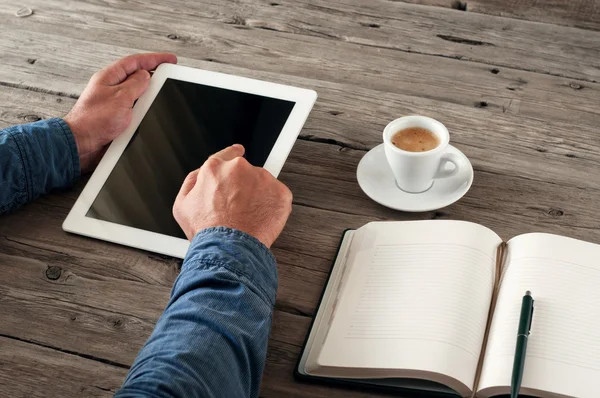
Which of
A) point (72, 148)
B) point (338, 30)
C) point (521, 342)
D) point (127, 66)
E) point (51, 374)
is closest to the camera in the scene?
point (521, 342)

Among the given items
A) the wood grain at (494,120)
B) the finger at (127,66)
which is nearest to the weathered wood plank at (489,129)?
the wood grain at (494,120)

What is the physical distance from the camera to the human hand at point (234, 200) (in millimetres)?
1058

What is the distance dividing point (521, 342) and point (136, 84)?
769 mm

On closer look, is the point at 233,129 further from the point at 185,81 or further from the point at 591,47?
the point at 591,47

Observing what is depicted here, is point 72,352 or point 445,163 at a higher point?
point 445,163

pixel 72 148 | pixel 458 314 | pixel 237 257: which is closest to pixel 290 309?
pixel 237 257

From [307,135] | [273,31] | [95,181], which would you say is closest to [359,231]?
[307,135]

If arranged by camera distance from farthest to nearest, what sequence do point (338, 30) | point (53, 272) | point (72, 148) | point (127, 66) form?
point (338, 30), point (127, 66), point (72, 148), point (53, 272)

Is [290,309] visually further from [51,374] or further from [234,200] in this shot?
[51,374]

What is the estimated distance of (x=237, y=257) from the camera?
0.99 meters

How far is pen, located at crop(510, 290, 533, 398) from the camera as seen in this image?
869mm

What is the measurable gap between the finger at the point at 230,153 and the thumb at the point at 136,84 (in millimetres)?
234

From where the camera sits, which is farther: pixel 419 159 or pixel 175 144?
pixel 175 144

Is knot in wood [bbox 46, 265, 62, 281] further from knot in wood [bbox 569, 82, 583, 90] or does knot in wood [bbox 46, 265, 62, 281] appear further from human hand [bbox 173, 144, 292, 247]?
knot in wood [bbox 569, 82, 583, 90]
